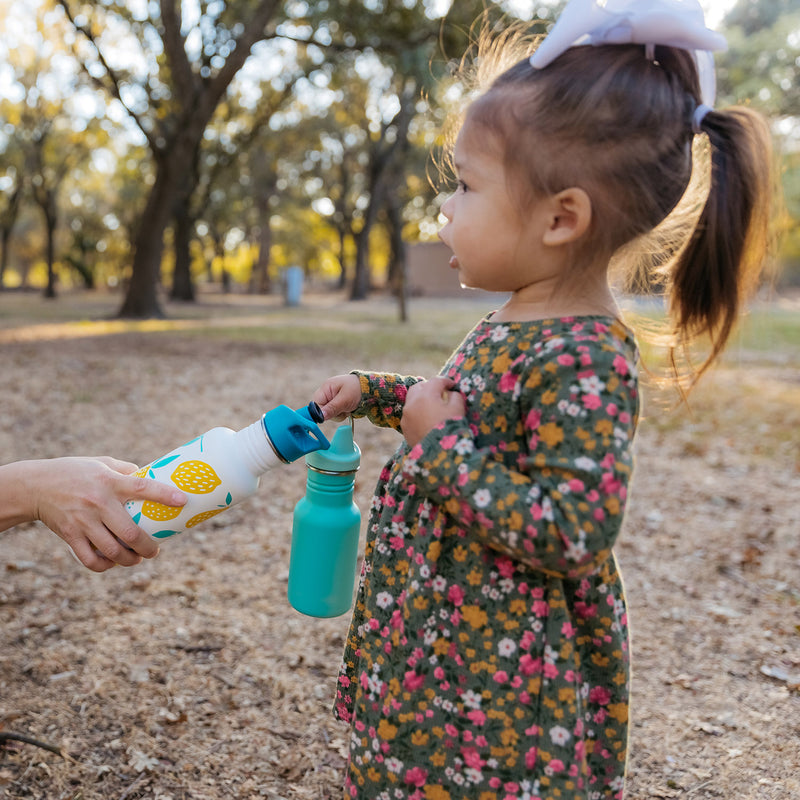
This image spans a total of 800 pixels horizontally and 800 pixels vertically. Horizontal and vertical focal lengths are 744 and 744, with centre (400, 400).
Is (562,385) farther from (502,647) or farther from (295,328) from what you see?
(295,328)

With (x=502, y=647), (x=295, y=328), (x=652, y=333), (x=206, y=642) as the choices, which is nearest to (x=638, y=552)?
(x=206, y=642)

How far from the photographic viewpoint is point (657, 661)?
9.58 feet

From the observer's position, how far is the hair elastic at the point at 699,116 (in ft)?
4.27

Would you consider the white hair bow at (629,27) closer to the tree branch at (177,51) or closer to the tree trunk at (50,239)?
the tree branch at (177,51)

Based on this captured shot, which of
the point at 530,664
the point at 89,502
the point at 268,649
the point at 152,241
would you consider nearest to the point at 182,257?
the point at 152,241

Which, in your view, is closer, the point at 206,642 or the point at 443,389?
the point at 443,389

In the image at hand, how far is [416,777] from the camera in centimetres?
133

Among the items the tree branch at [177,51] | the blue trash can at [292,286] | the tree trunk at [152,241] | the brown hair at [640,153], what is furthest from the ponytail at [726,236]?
the blue trash can at [292,286]

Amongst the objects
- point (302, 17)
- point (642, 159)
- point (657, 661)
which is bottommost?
point (657, 661)

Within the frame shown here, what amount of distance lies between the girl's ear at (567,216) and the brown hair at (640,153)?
21 mm

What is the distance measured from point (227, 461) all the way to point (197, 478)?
0.07 meters

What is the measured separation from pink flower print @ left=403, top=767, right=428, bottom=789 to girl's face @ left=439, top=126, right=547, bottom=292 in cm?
88

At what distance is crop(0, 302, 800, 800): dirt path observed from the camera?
220 centimetres

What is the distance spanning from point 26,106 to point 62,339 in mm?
15132
